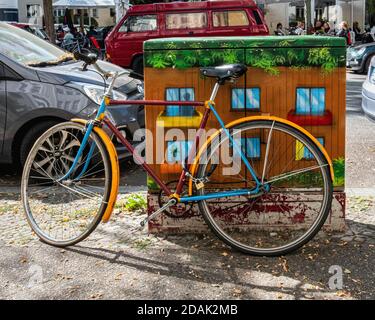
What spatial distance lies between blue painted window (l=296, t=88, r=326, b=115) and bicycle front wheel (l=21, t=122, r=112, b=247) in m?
1.35

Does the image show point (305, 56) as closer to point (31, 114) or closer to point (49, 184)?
point (49, 184)

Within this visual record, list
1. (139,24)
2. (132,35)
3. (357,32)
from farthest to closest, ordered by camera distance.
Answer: (357,32) < (132,35) < (139,24)

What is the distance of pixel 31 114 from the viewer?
605 centimetres

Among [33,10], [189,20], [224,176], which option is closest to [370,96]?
[224,176]

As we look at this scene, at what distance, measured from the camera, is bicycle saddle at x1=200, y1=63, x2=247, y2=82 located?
13.0 feet

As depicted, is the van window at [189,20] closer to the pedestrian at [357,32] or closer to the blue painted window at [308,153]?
the blue painted window at [308,153]

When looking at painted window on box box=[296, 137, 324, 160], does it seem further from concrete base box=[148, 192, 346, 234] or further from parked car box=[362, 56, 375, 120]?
parked car box=[362, 56, 375, 120]

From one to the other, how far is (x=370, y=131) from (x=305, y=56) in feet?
16.4

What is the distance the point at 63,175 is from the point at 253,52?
5.08ft

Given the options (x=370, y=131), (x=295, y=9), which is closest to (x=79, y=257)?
(x=370, y=131)

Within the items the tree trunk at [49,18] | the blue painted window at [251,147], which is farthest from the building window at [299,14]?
the blue painted window at [251,147]

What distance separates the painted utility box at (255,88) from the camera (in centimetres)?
418

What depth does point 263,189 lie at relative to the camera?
4070 millimetres

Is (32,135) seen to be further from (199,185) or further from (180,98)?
(199,185)
